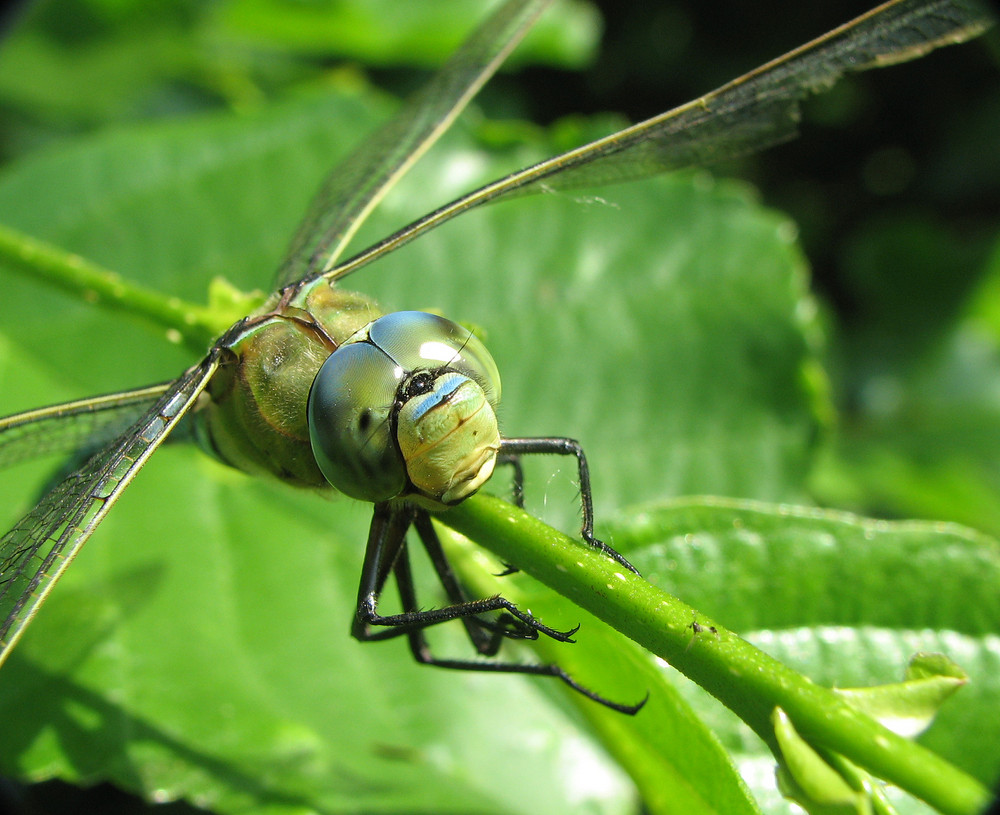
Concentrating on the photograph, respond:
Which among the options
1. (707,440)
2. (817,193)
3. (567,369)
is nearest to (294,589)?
(567,369)

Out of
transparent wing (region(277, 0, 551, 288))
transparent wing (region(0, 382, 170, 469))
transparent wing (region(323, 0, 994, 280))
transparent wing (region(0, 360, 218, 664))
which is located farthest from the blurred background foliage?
transparent wing (region(0, 360, 218, 664))

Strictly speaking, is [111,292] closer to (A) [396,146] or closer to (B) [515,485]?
(A) [396,146]

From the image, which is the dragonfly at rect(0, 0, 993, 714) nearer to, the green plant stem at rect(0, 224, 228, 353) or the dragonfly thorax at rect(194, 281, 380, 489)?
the dragonfly thorax at rect(194, 281, 380, 489)

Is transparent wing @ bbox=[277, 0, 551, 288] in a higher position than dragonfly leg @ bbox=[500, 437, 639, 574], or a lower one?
higher

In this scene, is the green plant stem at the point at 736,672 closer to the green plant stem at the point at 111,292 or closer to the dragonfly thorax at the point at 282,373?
the dragonfly thorax at the point at 282,373

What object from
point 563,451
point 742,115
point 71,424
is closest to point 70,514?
point 71,424

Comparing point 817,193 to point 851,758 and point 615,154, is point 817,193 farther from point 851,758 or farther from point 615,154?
point 851,758

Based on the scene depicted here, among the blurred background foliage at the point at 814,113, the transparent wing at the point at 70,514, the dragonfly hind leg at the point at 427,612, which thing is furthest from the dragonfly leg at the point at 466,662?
the blurred background foliage at the point at 814,113
